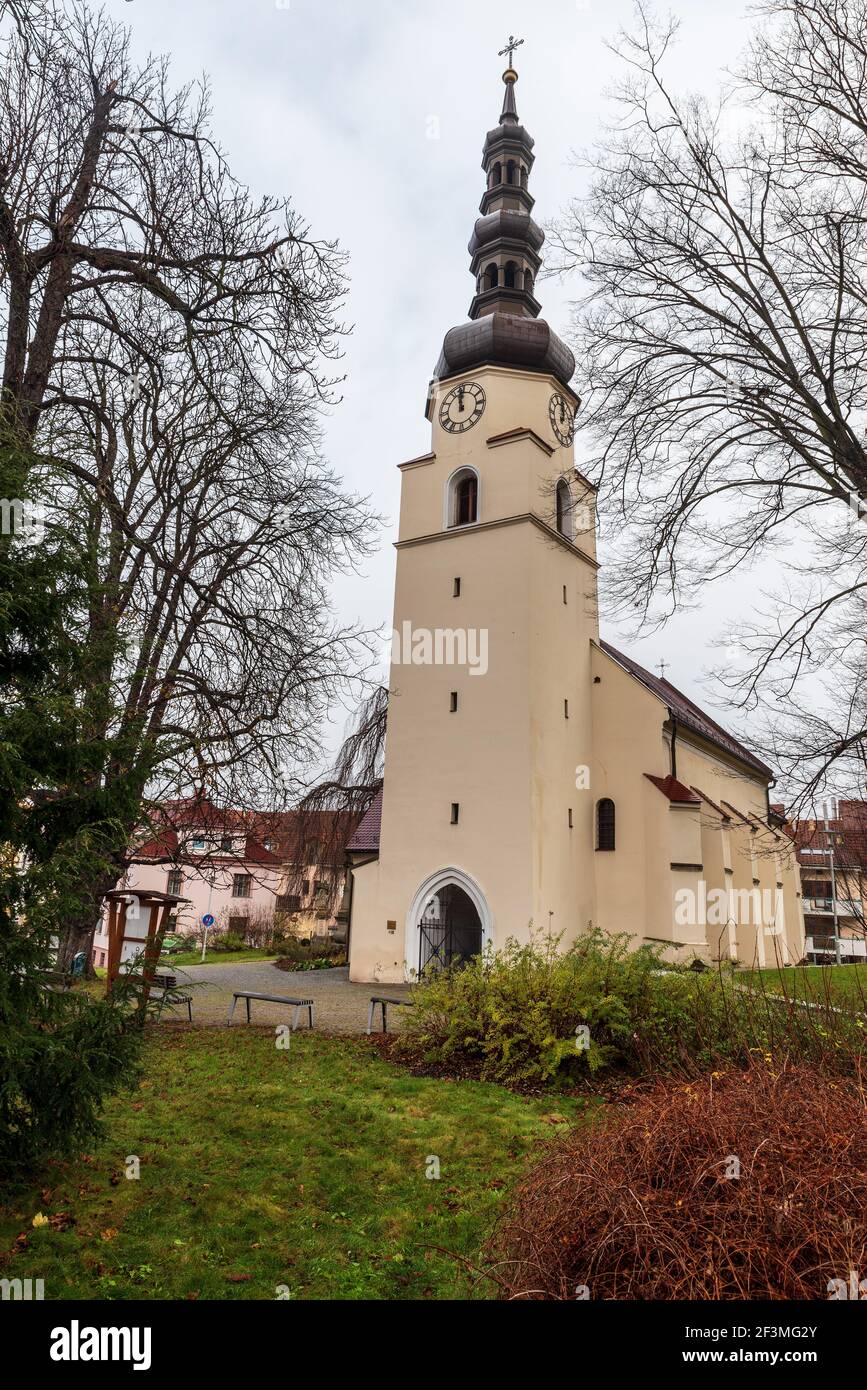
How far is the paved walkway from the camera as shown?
13.3 metres

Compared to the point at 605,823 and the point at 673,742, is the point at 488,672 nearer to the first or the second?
the point at 605,823

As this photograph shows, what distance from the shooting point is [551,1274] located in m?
3.33

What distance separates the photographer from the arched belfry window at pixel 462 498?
2281 cm

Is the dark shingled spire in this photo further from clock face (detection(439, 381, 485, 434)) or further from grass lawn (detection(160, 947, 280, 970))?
grass lawn (detection(160, 947, 280, 970))

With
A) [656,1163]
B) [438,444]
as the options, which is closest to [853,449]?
[656,1163]

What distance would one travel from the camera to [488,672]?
20.5 m

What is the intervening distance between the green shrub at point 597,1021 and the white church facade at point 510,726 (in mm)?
8385

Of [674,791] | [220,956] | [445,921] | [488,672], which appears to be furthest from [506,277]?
[220,956]

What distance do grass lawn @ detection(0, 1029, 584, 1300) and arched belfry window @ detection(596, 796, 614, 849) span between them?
13439 mm

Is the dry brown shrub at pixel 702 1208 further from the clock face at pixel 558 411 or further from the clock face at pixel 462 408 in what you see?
the clock face at pixel 558 411

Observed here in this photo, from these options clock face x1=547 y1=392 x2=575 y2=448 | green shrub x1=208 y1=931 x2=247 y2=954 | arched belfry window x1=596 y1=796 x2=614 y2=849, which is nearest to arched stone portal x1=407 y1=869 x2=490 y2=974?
arched belfry window x1=596 y1=796 x2=614 y2=849

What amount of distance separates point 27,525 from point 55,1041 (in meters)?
3.06
